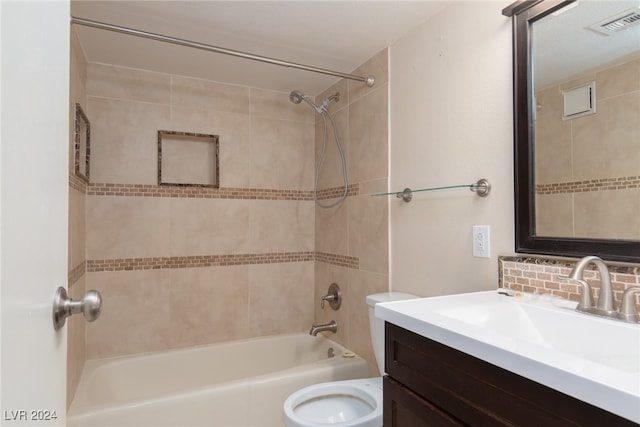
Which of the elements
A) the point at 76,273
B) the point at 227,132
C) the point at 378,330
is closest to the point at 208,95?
the point at 227,132

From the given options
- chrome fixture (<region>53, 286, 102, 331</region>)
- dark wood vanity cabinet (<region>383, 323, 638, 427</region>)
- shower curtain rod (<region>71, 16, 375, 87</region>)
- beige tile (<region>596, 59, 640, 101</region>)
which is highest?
shower curtain rod (<region>71, 16, 375, 87</region>)

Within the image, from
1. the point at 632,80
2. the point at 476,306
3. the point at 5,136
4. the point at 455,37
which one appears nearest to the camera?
the point at 5,136

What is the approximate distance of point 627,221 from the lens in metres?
1.01

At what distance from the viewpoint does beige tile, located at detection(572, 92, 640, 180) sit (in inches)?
39.6

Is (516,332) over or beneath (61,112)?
beneath

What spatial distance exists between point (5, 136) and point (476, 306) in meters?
1.17

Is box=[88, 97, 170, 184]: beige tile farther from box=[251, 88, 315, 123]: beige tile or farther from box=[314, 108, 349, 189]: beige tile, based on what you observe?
box=[314, 108, 349, 189]: beige tile

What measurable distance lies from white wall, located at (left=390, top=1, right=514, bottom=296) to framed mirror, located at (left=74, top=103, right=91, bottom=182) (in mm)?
1598

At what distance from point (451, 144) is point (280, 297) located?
168cm

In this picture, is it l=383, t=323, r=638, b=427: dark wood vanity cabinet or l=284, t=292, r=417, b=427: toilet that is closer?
l=383, t=323, r=638, b=427: dark wood vanity cabinet

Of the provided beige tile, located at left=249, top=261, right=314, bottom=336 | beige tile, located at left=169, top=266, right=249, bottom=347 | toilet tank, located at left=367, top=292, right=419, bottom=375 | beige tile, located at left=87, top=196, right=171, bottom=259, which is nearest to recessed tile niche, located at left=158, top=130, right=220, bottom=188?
beige tile, located at left=87, top=196, right=171, bottom=259

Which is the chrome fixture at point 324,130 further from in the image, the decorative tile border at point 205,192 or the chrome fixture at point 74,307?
the chrome fixture at point 74,307

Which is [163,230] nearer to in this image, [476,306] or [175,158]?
[175,158]

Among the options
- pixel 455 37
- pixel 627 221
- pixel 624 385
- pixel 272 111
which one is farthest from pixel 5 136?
pixel 272 111
